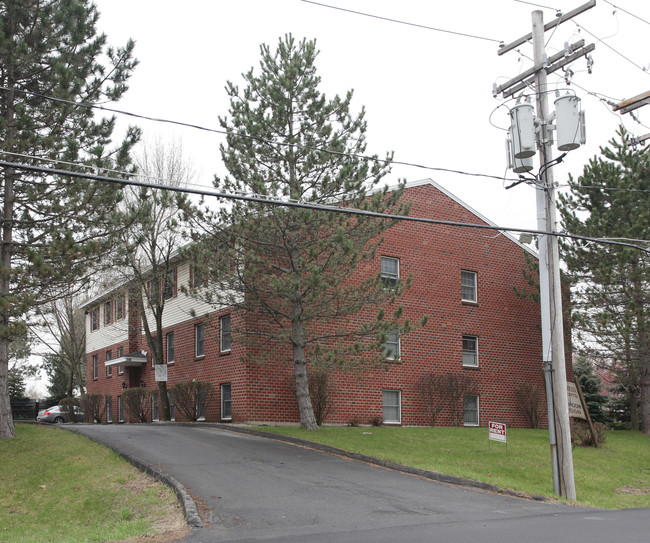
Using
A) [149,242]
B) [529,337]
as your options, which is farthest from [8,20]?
[529,337]

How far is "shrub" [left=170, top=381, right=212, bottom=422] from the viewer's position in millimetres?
25344

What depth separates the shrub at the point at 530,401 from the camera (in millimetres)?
28781

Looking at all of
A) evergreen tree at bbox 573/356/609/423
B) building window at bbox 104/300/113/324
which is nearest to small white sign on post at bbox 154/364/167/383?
building window at bbox 104/300/113/324

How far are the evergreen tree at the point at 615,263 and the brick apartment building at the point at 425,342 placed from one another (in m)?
3.40

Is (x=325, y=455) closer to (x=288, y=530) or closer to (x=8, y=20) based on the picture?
(x=288, y=530)

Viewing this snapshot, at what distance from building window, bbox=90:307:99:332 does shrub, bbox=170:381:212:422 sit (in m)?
16.8

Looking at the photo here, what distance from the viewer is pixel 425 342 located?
27.0m

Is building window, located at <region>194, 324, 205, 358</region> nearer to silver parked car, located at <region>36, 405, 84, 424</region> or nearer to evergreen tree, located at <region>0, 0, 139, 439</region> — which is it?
evergreen tree, located at <region>0, 0, 139, 439</region>

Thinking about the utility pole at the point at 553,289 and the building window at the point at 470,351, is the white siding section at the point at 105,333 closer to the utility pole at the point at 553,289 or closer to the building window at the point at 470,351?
the building window at the point at 470,351

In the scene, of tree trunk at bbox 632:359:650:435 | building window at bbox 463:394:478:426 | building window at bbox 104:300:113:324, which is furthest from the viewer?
building window at bbox 104:300:113:324

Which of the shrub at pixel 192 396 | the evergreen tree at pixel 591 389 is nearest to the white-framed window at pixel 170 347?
the shrub at pixel 192 396

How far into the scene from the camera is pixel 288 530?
384 inches

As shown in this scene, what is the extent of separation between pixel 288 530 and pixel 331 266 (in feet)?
31.5

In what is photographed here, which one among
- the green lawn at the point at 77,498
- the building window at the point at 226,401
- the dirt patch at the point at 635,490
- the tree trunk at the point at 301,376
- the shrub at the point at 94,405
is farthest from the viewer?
the shrub at the point at 94,405
